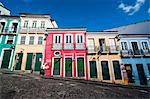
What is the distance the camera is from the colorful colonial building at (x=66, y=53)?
21.1m

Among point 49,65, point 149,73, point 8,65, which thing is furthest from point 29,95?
point 149,73

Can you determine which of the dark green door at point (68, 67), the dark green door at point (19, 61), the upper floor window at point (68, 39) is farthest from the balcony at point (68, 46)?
the dark green door at point (19, 61)

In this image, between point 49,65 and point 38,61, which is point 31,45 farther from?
point 49,65

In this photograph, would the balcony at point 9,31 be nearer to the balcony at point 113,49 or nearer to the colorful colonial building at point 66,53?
the colorful colonial building at point 66,53

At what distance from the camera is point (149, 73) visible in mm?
21234

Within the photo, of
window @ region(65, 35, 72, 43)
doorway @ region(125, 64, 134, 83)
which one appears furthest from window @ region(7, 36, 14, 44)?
doorway @ region(125, 64, 134, 83)

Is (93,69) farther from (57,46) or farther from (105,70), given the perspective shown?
(57,46)

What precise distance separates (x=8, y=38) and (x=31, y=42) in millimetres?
3917

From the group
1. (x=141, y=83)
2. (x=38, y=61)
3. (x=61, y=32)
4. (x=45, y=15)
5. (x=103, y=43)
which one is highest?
(x=45, y=15)

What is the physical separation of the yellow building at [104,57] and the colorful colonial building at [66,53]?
1050 millimetres

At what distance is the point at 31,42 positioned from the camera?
75.5 ft

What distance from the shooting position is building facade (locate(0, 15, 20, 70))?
71.9ft

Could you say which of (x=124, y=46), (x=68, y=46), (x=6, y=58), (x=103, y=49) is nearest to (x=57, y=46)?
(x=68, y=46)

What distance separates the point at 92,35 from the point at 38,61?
9656mm
